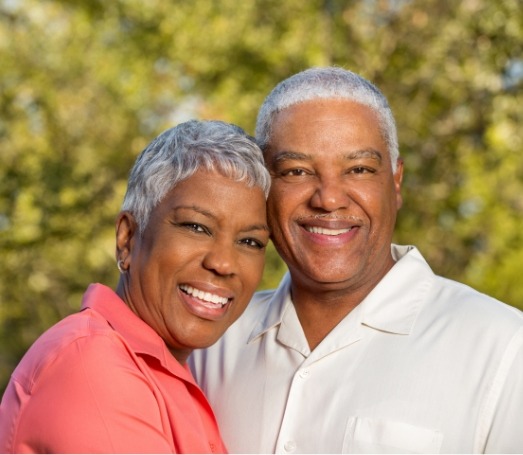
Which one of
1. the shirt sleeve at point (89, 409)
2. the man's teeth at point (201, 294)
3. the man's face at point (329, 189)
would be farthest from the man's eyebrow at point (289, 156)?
the shirt sleeve at point (89, 409)

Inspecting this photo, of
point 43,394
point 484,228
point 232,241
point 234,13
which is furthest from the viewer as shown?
point 484,228

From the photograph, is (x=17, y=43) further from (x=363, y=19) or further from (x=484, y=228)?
(x=484, y=228)

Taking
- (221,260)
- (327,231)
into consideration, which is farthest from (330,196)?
(221,260)

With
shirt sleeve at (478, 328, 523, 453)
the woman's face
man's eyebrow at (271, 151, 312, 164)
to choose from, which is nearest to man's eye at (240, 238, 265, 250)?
the woman's face

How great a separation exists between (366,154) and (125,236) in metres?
0.89

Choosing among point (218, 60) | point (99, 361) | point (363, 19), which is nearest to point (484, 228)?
point (363, 19)

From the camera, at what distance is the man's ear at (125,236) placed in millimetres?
3037

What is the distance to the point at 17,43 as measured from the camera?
8180 mm

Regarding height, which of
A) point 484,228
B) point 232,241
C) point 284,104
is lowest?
point 484,228

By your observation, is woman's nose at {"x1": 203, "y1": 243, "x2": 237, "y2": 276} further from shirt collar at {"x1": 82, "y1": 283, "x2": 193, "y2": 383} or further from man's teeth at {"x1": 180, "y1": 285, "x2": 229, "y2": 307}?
shirt collar at {"x1": 82, "y1": 283, "x2": 193, "y2": 383}

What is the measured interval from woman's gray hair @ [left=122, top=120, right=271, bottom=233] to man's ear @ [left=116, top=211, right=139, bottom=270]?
3cm

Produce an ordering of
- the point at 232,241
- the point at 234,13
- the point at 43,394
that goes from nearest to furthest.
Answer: the point at 43,394 → the point at 232,241 → the point at 234,13

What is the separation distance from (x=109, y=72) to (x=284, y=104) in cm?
516

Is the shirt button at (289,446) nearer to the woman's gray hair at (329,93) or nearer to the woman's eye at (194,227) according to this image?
the woman's eye at (194,227)
